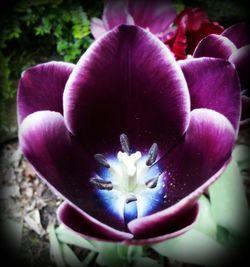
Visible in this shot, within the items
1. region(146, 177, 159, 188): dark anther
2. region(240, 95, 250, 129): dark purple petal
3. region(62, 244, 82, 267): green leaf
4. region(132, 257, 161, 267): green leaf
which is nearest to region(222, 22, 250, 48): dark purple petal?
region(240, 95, 250, 129): dark purple petal

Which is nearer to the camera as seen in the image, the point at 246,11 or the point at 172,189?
the point at 172,189

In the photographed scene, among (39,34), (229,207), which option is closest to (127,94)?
(229,207)

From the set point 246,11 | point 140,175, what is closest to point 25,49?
point 246,11

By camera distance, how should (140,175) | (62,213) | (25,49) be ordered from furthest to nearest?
(25,49) → (140,175) → (62,213)

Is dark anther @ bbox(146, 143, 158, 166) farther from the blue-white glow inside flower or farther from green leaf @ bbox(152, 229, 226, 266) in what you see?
green leaf @ bbox(152, 229, 226, 266)

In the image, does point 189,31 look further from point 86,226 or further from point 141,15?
point 86,226

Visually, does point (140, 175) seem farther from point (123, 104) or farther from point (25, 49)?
point (25, 49)

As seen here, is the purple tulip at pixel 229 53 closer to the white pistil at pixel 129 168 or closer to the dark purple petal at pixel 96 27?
the white pistil at pixel 129 168
